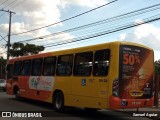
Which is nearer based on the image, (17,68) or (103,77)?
(103,77)

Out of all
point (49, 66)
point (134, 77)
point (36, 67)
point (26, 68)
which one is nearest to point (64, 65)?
point (49, 66)

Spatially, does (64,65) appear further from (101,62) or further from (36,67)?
(36,67)

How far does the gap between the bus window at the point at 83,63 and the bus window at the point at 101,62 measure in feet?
1.16

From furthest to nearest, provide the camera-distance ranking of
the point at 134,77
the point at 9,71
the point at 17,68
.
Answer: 1. the point at 9,71
2. the point at 17,68
3. the point at 134,77

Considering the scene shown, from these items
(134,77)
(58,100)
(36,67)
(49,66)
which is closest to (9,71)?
(36,67)

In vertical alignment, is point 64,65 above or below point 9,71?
above

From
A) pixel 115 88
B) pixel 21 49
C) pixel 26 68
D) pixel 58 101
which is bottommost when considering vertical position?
pixel 58 101

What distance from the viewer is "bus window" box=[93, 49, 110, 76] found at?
12797 mm

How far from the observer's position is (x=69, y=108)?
1603 cm

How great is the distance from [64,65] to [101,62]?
9.79 ft

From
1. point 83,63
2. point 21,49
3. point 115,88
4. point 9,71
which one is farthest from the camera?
point 21,49

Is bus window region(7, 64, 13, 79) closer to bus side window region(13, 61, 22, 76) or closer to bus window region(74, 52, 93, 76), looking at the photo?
bus side window region(13, 61, 22, 76)

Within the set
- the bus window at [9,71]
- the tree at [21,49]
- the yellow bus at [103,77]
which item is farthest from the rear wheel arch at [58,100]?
the tree at [21,49]

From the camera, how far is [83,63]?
14188 mm
